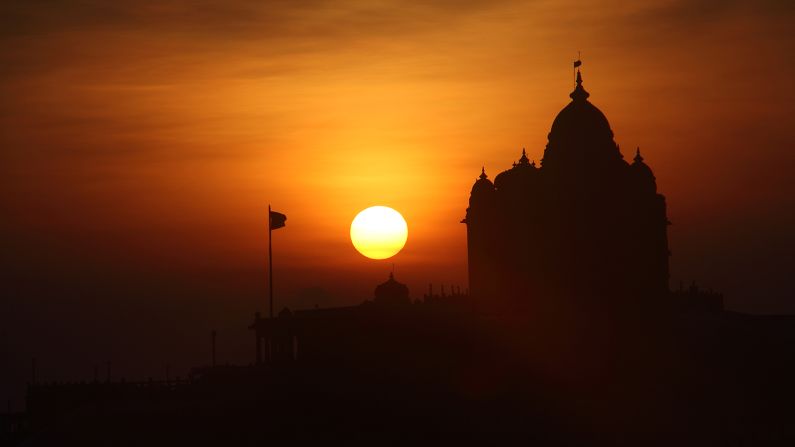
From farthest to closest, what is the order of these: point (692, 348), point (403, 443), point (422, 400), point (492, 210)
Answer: point (492, 210) < point (692, 348) < point (422, 400) < point (403, 443)

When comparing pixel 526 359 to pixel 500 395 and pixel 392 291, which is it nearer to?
pixel 500 395

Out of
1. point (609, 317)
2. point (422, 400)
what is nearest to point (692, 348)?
point (609, 317)

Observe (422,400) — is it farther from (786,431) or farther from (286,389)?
(786,431)

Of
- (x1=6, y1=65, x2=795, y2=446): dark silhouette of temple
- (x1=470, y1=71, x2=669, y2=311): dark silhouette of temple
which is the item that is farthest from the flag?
(x1=470, y1=71, x2=669, y2=311): dark silhouette of temple

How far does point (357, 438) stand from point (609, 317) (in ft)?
74.2

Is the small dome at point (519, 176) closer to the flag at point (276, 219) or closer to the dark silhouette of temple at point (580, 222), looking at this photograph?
the dark silhouette of temple at point (580, 222)

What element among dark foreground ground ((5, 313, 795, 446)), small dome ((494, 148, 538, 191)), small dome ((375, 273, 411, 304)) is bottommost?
dark foreground ground ((5, 313, 795, 446))

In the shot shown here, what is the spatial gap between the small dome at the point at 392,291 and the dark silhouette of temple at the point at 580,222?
28.1ft

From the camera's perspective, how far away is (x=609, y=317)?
2881 inches

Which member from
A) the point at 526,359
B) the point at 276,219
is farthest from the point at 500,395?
the point at 276,219

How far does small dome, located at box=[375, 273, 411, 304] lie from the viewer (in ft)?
277

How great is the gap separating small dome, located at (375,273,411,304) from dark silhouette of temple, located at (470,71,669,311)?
28.1 feet

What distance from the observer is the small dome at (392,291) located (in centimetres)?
8456

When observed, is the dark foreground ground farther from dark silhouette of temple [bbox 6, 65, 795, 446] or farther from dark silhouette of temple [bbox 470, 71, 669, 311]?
dark silhouette of temple [bbox 470, 71, 669, 311]
